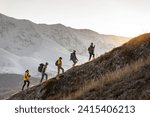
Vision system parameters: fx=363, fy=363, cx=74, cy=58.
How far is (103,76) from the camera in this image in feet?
70.6

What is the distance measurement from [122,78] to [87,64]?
11279 millimetres

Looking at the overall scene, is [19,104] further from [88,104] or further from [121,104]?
[121,104]

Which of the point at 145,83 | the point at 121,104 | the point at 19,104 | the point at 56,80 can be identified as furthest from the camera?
the point at 56,80

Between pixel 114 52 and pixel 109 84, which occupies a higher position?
pixel 114 52

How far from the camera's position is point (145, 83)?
14.2 meters

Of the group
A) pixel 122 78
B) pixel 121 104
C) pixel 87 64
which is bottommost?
pixel 121 104

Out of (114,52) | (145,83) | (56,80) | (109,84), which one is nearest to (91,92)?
(109,84)

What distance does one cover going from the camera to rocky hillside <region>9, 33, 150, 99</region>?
16.2 meters

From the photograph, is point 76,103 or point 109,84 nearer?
point 76,103

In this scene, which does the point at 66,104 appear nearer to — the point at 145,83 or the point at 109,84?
the point at 145,83

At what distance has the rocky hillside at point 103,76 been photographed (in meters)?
16.2

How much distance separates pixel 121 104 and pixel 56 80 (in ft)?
51.1

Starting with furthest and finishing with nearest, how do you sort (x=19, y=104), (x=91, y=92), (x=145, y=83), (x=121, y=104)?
(x=91, y=92), (x=145, y=83), (x=19, y=104), (x=121, y=104)

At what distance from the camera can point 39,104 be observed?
35.1ft
